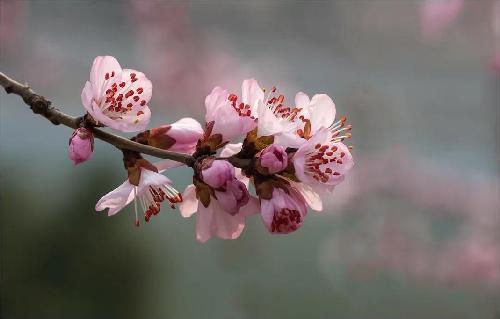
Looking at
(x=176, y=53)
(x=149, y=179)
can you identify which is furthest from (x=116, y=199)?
(x=176, y=53)

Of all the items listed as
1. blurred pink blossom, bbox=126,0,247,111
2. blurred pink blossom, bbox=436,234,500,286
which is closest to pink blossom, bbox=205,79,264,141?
blurred pink blossom, bbox=126,0,247,111

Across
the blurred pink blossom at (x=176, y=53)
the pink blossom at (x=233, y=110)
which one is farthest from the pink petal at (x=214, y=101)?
the blurred pink blossom at (x=176, y=53)

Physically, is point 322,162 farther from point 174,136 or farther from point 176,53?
point 176,53

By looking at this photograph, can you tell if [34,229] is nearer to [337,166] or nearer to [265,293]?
[265,293]

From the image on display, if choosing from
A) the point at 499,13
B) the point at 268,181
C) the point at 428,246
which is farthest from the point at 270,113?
the point at 428,246

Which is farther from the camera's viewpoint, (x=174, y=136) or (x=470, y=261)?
(x=470, y=261)

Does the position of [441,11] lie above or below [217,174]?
above

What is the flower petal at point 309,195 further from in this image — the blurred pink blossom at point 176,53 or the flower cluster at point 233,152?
the blurred pink blossom at point 176,53

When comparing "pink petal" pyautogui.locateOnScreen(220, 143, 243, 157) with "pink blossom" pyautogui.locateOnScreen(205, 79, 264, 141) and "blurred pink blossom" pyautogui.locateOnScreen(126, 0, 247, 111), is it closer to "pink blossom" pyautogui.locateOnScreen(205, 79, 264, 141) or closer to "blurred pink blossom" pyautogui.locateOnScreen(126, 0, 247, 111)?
"pink blossom" pyautogui.locateOnScreen(205, 79, 264, 141)
